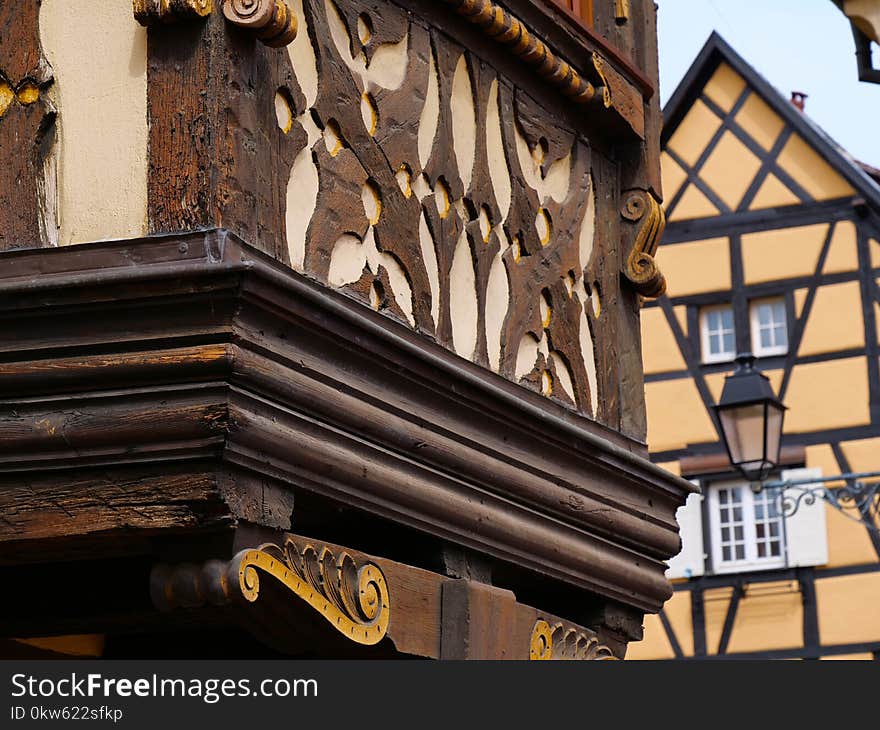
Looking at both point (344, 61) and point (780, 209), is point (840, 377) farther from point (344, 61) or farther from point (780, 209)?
point (344, 61)

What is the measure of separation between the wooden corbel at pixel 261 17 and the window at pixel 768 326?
14.7 metres

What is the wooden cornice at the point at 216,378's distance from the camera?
3875 mm

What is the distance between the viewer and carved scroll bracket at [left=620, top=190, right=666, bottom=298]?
5781mm

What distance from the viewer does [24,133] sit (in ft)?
13.8

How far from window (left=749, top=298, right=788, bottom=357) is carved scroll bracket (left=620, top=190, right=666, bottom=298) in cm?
1288

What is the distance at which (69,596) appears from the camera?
4.96m

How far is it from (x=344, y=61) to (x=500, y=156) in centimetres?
78

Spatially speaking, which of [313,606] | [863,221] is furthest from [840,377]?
[313,606]

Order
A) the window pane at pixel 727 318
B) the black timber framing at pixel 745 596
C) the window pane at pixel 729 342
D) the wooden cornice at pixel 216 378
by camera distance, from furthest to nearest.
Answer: the window pane at pixel 727 318, the window pane at pixel 729 342, the black timber framing at pixel 745 596, the wooden cornice at pixel 216 378

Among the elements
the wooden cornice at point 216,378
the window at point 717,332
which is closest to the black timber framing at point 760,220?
the window at point 717,332

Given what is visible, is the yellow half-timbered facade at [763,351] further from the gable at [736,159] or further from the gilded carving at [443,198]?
the gilded carving at [443,198]

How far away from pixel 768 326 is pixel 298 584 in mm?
15040

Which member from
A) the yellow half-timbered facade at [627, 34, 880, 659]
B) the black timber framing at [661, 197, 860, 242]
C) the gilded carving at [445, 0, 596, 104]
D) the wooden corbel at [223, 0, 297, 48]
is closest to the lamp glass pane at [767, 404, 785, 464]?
the gilded carving at [445, 0, 596, 104]
